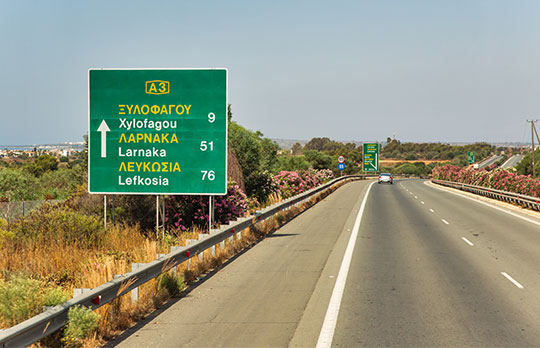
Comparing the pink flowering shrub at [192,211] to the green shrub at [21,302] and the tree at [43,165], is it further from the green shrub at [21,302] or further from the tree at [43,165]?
the tree at [43,165]

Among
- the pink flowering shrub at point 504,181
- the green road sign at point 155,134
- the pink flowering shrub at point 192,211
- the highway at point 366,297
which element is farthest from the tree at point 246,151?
the green road sign at point 155,134

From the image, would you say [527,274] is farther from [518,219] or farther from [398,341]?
[518,219]

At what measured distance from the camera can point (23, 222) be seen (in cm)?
1420

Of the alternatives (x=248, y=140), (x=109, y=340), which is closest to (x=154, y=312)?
(x=109, y=340)

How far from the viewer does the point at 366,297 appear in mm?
10156

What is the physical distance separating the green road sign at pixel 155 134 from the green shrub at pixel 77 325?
791cm

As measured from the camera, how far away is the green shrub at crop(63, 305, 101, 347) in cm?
670

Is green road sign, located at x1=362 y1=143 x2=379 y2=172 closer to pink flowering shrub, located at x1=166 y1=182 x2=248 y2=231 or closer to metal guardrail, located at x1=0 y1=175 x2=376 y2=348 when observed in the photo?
pink flowering shrub, located at x1=166 y1=182 x2=248 y2=231

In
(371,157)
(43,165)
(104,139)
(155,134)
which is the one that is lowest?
(43,165)

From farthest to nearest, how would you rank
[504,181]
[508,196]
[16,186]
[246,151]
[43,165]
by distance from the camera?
[43,165]
[504,181]
[16,186]
[508,196]
[246,151]

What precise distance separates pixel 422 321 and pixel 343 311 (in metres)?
1.21

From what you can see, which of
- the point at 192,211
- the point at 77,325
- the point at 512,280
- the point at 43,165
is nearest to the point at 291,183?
the point at 192,211

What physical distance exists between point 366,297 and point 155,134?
7.01m

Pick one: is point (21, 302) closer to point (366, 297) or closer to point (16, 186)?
point (366, 297)
